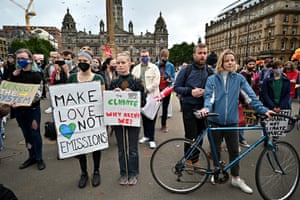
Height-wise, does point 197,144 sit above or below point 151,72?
below

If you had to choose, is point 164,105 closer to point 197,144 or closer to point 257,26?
point 197,144

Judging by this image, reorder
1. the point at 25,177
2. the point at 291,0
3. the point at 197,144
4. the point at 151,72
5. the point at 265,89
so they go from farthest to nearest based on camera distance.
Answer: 1. the point at 291,0
2. the point at 151,72
3. the point at 265,89
4. the point at 25,177
5. the point at 197,144

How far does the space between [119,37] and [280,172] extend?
A: 11697 cm

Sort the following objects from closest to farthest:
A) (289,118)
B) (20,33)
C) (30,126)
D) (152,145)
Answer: (289,118) → (30,126) → (152,145) → (20,33)

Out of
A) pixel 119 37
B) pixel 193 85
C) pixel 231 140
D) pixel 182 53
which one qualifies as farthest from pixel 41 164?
pixel 119 37

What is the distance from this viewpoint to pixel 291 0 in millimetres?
50125

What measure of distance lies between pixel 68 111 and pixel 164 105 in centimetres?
321

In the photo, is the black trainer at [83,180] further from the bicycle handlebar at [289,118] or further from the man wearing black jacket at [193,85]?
the bicycle handlebar at [289,118]

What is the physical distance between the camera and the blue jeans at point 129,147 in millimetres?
3041

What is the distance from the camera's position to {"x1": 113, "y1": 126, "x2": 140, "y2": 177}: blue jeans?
9.98ft

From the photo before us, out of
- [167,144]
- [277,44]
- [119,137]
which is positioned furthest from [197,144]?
[277,44]

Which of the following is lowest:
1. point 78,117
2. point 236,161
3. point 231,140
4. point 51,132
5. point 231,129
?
point 51,132

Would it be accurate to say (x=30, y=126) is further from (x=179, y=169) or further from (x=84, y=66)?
(x=179, y=169)

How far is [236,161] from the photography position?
2818mm
